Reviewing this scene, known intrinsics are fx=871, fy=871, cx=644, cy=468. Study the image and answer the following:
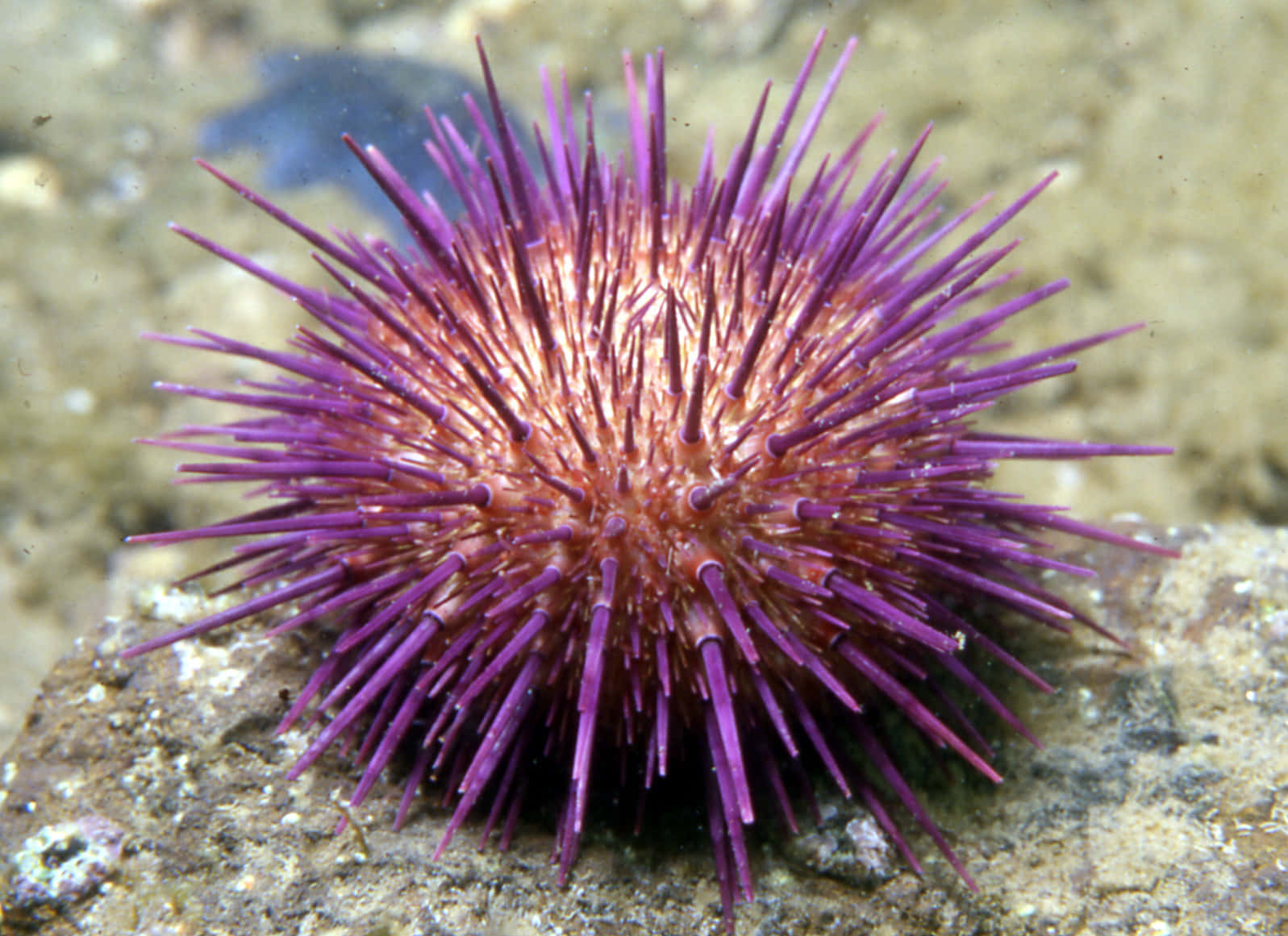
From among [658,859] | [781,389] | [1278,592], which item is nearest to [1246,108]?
[1278,592]

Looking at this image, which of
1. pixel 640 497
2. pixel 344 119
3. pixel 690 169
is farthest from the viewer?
pixel 690 169

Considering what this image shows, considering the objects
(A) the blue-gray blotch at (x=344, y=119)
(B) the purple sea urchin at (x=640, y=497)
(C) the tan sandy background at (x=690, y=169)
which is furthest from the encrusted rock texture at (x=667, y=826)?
(A) the blue-gray blotch at (x=344, y=119)

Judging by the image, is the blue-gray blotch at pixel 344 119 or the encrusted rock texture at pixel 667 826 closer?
the encrusted rock texture at pixel 667 826

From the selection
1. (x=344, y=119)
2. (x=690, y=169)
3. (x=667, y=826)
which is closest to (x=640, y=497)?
(x=667, y=826)

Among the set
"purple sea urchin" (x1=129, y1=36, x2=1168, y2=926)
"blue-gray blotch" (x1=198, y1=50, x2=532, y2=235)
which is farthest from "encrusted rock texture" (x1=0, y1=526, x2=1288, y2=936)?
"blue-gray blotch" (x1=198, y1=50, x2=532, y2=235)

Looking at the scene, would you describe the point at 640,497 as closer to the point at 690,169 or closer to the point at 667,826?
the point at 667,826

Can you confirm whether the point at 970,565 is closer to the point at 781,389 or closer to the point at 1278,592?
the point at 781,389

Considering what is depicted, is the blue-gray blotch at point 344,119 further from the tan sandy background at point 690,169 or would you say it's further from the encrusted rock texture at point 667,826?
the encrusted rock texture at point 667,826
